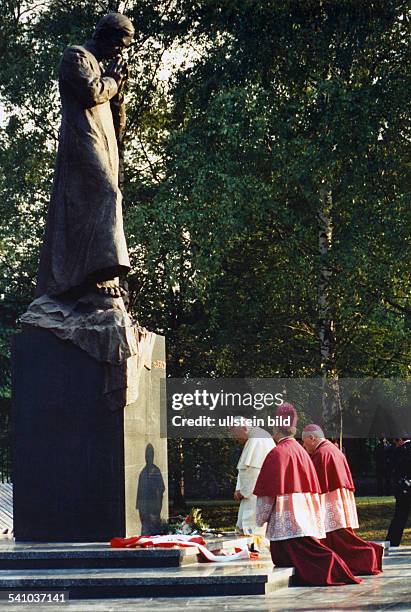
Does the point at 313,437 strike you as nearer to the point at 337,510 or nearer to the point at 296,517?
the point at 337,510

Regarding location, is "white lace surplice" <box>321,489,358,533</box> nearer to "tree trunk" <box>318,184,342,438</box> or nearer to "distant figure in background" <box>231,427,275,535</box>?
"distant figure in background" <box>231,427,275,535</box>

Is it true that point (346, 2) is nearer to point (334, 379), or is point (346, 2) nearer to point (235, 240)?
point (235, 240)

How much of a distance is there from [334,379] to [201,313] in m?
5.12

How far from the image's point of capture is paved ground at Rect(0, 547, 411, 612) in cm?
974

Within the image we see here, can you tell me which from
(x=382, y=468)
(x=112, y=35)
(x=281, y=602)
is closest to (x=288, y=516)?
(x=281, y=602)

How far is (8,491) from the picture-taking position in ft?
61.9

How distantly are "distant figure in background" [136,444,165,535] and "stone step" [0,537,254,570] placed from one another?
1101 mm

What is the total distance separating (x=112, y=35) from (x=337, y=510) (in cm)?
550

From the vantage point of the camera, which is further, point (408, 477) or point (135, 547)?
point (408, 477)

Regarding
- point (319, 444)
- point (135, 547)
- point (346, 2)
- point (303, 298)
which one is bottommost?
point (135, 547)

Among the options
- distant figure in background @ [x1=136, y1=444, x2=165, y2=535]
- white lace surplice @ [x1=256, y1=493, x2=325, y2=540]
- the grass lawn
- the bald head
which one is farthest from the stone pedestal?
the grass lawn

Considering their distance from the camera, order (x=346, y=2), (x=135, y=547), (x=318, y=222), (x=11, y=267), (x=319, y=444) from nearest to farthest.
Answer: (x=135, y=547) < (x=319, y=444) < (x=346, y=2) < (x=318, y=222) < (x=11, y=267)

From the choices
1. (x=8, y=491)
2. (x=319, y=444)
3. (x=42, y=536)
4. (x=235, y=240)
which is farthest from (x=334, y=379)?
(x=42, y=536)

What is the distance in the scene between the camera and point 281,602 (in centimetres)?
1009
